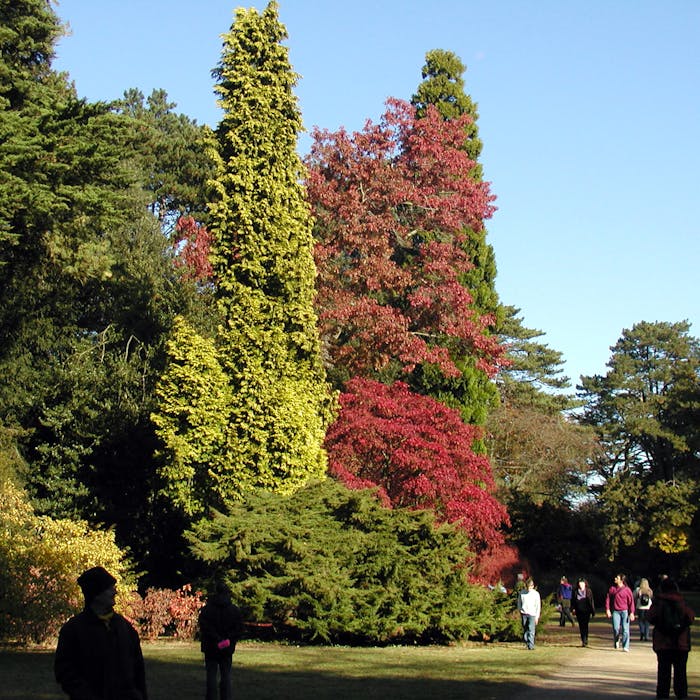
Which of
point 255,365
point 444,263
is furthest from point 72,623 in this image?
point 444,263

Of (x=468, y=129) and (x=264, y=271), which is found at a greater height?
(x=468, y=129)

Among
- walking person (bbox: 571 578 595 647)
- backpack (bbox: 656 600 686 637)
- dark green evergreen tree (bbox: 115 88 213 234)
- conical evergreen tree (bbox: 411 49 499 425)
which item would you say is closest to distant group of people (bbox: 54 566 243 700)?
backpack (bbox: 656 600 686 637)

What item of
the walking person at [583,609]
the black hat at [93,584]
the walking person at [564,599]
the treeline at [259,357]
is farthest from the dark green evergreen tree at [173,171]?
the black hat at [93,584]

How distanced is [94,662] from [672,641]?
334 inches

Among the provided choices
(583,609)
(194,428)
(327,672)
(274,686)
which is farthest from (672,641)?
(194,428)

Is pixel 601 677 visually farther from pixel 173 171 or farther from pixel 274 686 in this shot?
pixel 173 171

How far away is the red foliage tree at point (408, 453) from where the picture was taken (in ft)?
91.4

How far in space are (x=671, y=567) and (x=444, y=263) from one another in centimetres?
3256

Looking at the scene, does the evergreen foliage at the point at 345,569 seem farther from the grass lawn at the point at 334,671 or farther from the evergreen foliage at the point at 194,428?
the evergreen foliage at the point at 194,428

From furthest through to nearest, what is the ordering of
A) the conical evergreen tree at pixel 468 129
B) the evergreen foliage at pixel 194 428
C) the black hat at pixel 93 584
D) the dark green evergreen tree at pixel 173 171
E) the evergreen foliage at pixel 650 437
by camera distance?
the evergreen foliage at pixel 650 437 < the dark green evergreen tree at pixel 173 171 < the conical evergreen tree at pixel 468 129 < the evergreen foliage at pixel 194 428 < the black hat at pixel 93 584

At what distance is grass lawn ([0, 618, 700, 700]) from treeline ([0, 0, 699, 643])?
1.36 meters

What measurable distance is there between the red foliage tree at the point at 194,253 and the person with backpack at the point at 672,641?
17.1m

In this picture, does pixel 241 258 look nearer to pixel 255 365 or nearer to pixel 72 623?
pixel 255 365

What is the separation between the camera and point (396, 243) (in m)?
33.3
